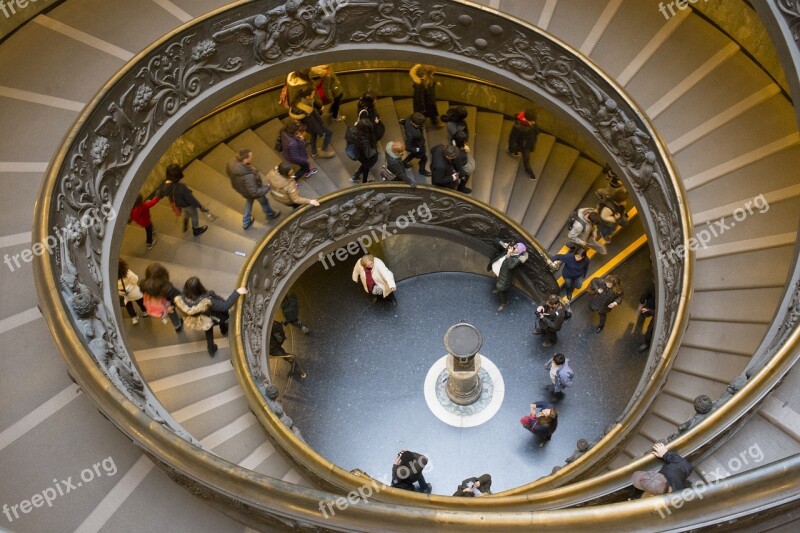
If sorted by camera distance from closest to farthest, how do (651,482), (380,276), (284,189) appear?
1. (651,482)
2. (284,189)
3. (380,276)

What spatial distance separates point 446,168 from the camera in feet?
40.3

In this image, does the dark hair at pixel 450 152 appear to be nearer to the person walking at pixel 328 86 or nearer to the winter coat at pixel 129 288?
the person walking at pixel 328 86

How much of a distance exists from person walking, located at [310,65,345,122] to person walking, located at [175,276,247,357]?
5105 millimetres

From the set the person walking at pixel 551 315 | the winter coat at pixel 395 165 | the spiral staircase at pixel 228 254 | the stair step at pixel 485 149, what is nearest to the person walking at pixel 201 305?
the spiral staircase at pixel 228 254

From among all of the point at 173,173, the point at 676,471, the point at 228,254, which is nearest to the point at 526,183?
the point at 228,254

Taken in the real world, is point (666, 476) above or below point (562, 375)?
below

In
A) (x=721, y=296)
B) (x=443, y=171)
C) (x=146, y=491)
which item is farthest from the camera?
(x=443, y=171)

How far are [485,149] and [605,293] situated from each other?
4.54 metres

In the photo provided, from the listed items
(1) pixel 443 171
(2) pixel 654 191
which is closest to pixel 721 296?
(2) pixel 654 191

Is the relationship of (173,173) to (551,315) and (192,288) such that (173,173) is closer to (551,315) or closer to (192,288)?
(192,288)

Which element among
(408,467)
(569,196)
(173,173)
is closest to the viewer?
(408,467)

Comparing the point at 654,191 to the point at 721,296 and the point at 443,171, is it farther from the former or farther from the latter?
the point at 443,171

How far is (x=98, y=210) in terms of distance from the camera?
26.5 feet

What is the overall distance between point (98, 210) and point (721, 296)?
807 cm
